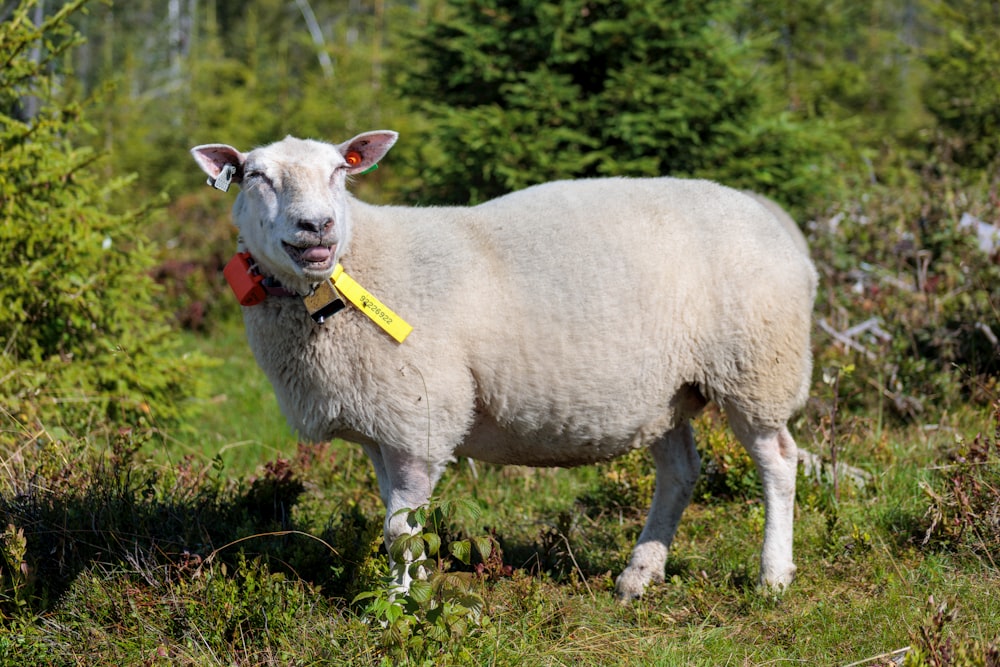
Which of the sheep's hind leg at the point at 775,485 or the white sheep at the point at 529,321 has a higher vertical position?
the white sheep at the point at 529,321

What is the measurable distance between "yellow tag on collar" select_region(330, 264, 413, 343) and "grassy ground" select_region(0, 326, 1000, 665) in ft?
2.43

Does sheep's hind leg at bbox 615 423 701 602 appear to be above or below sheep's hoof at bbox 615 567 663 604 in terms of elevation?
above

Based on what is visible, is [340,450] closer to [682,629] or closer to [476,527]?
[476,527]

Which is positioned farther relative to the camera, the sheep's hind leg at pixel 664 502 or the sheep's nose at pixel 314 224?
the sheep's hind leg at pixel 664 502

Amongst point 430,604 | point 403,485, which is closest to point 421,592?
point 430,604

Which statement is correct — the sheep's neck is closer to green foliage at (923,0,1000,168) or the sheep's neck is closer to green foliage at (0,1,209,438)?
green foliage at (0,1,209,438)

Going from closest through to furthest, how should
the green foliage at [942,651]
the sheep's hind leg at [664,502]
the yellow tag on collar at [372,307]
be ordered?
the green foliage at [942,651], the yellow tag on collar at [372,307], the sheep's hind leg at [664,502]

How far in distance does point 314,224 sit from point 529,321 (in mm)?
929

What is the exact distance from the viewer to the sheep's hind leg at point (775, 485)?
4.05 m

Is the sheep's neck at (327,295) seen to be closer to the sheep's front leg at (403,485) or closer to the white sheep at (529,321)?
the white sheep at (529,321)

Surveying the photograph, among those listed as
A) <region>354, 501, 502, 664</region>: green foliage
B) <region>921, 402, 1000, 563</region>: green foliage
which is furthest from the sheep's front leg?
<region>921, 402, 1000, 563</region>: green foliage

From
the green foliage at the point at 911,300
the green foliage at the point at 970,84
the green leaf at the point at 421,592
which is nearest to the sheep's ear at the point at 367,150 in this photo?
the green leaf at the point at 421,592

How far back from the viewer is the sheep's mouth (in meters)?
3.40

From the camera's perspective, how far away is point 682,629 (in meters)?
3.64
